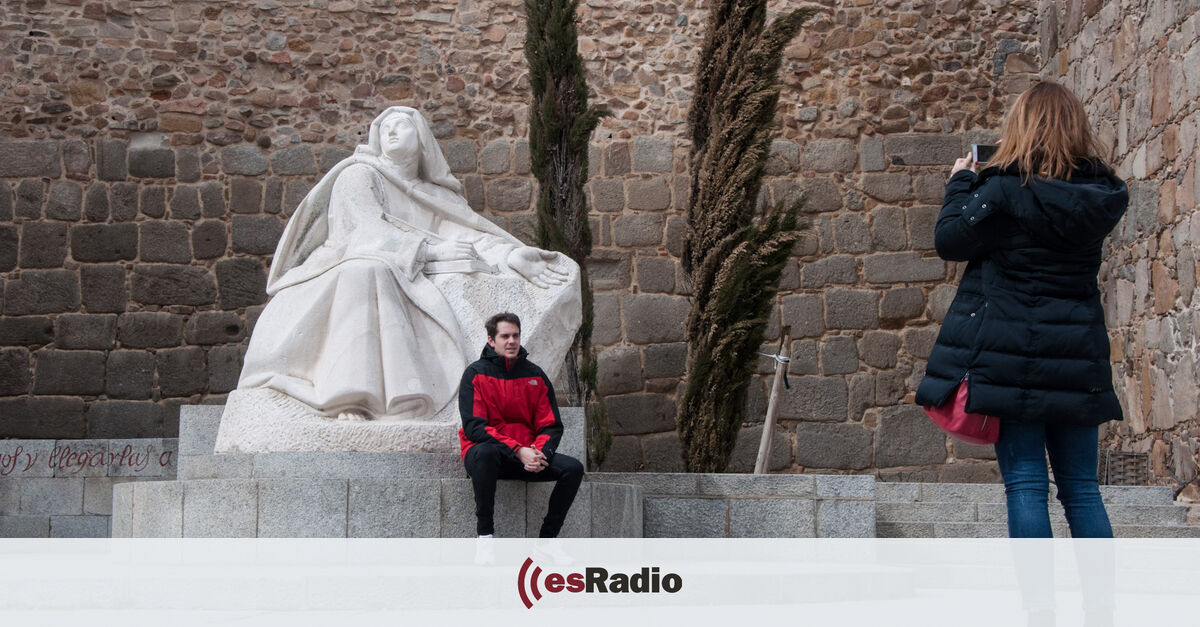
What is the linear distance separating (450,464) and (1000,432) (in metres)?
2.31

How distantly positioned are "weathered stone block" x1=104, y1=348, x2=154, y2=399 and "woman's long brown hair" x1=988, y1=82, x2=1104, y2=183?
7.93 m

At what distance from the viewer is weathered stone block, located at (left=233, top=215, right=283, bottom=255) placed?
9.87 meters

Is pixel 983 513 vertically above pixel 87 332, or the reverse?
pixel 87 332

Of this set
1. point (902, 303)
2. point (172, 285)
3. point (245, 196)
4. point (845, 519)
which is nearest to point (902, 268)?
point (902, 303)

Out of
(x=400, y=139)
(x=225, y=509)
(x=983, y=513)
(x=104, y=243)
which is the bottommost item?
(x=983, y=513)

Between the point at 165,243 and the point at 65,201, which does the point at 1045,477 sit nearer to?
the point at 165,243

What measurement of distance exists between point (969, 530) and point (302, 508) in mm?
Result: 3315

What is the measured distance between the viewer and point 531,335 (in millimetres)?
5238

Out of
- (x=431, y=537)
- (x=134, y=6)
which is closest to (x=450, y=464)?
(x=431, y=537)

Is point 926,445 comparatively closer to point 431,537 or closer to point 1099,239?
point 431,537

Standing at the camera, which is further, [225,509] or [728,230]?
[728,230]

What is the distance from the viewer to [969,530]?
6.26 meters

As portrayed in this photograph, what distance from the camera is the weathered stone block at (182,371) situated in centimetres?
968
